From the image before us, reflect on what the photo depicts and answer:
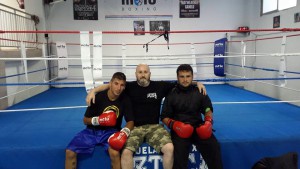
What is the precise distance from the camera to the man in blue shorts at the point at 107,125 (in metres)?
1.48

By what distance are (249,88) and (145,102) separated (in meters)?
3.66

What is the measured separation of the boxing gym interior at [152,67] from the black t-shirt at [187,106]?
25 cm

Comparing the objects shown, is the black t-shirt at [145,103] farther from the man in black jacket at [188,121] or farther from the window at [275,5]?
the window at [275,5]

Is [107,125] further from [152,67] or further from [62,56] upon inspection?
[152,67]

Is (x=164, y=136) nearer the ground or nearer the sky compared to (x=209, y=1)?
nearer the ground

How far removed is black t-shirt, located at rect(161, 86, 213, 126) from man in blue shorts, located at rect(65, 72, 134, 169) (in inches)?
11.3

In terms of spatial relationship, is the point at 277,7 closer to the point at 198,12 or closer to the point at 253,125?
the point at 198,12

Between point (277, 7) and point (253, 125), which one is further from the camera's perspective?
point (277, 7)

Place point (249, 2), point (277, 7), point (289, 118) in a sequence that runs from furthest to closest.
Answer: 1. point (249, 2)
2. point (277, 7)
3. point (289, 118)

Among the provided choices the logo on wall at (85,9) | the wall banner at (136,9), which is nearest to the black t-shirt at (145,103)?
the wall banner at (136,9)

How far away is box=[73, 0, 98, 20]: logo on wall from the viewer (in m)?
5.30

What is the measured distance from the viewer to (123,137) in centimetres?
147

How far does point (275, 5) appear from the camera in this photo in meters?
4.09

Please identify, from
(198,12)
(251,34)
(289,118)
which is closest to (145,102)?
(289,118)
